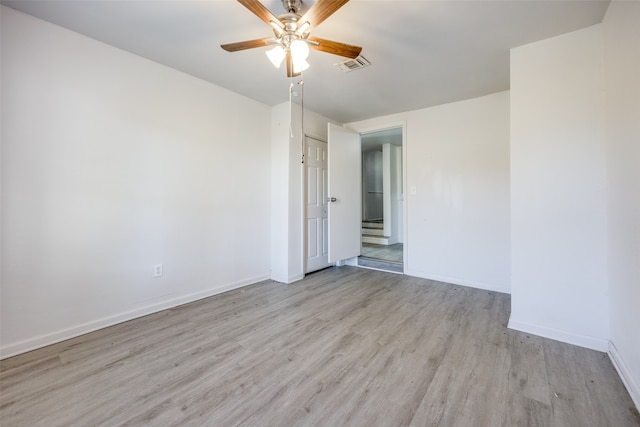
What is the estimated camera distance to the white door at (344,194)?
3750 millimetres

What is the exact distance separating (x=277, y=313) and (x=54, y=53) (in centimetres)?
267

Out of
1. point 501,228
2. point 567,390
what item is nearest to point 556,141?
point 501,228

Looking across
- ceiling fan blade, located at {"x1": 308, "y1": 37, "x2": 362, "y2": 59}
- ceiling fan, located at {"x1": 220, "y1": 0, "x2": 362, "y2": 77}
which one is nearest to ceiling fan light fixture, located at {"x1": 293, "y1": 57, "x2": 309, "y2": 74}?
ceiling fan, located at {"x1": 220, "y1": 0, "x2": 362, "y2": 77}

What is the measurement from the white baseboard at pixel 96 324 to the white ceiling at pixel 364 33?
226cm

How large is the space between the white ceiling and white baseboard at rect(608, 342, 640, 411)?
7.30ft

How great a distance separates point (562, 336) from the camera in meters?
1.95

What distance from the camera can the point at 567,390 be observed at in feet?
4.75

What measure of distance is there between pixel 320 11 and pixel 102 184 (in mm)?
2089

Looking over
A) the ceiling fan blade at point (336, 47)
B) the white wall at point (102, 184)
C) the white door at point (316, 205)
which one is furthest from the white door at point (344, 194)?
the ceiling fan blade at point (336, 47)

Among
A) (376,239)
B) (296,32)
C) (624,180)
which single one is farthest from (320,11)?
(376,239)

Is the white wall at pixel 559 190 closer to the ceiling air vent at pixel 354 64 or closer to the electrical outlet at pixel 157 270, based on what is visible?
the ceiling air vent at pixel 354 64

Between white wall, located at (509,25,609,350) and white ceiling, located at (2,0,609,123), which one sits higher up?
white ceiling, located at (2,0,609,123)

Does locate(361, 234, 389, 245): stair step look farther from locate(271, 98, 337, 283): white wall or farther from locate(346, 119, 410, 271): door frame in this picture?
locate(271, 98, 337, 283): white wall

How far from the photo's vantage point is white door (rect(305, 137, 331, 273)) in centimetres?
377
